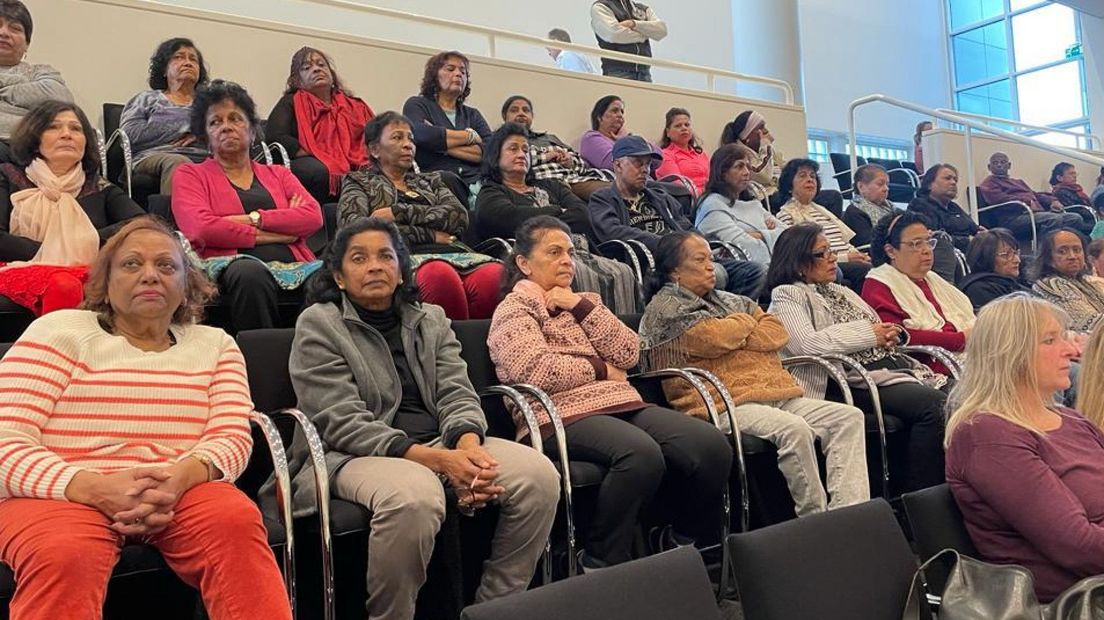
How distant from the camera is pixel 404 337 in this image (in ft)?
8.25

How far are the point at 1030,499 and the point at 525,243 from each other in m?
1.73

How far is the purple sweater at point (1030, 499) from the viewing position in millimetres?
1675

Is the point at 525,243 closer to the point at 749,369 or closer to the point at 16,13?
the point at 749,369

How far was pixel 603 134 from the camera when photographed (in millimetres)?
5426

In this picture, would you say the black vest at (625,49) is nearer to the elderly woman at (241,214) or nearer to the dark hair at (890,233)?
the dark hair at (890,233)

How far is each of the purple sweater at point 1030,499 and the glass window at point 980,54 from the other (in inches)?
500

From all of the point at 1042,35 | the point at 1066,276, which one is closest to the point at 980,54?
the point at 1042,35

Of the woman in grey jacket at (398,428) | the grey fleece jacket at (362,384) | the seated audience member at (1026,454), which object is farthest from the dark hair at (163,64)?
the seated audience member at (1026,454)

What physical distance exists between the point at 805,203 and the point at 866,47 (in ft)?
25.6

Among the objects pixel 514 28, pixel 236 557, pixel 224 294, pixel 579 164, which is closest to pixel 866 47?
pixel 514 28

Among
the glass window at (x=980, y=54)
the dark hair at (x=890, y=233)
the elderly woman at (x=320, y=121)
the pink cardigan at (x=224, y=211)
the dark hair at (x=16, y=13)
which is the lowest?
the dark hair at (x=890, y=233)

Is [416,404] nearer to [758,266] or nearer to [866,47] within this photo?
[758,266]

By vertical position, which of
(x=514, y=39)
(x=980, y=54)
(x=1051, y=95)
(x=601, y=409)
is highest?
(x=980, y=54)

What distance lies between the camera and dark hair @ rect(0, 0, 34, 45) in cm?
354
